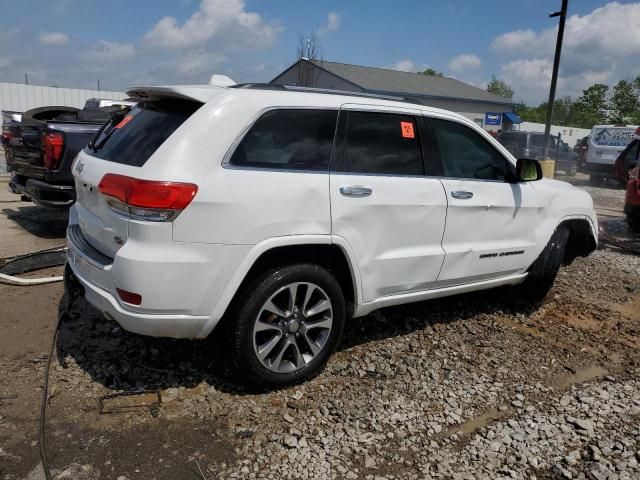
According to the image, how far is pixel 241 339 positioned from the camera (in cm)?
308

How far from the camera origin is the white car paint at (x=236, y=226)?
283 cm

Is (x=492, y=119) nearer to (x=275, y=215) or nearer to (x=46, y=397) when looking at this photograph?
(x=275, y=215)

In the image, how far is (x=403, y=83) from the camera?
35.2 m

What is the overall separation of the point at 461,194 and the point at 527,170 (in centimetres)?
83

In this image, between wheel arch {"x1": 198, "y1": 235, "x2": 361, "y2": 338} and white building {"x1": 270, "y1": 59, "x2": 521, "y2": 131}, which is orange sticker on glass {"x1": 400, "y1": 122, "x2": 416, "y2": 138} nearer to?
wheel arch {"x1": 198, "y1": 235, "x2": 361, "y2": 338}

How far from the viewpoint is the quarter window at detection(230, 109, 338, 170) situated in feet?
10.1

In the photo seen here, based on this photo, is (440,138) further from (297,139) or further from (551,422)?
(551,422)

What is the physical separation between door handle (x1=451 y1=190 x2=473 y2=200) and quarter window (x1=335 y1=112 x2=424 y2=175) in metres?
0.30

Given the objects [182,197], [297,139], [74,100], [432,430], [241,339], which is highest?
[74,100]

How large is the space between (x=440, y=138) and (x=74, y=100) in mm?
23035

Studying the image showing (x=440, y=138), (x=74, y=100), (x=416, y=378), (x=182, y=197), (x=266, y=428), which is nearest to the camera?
(x=182, y=197)

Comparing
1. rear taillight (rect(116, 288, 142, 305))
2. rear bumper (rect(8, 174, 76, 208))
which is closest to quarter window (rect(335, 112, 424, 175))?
rear taillight (rect(116, 288, 142, 305))

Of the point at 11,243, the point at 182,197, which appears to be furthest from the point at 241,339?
the point at 11,243

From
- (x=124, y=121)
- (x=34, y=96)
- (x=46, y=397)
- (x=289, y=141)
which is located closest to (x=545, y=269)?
(x=289, y=141)
